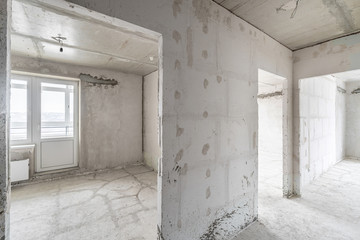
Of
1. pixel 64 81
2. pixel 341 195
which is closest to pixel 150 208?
pixel 341 195

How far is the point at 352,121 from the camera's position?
5543mm

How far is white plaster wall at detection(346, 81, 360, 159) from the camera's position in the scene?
5.41 metres

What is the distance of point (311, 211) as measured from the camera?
2.41m

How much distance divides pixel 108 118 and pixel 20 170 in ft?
6.56

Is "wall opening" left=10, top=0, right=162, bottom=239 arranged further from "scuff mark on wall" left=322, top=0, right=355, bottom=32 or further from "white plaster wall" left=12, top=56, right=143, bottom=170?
"scuff mark on wall" left=322, top=0, right=355, bottom=32

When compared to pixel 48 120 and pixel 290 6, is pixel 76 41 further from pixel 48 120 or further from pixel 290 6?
pixel 290 6

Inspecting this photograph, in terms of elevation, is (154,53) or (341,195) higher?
(154,53)

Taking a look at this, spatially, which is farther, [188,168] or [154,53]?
[154,53]

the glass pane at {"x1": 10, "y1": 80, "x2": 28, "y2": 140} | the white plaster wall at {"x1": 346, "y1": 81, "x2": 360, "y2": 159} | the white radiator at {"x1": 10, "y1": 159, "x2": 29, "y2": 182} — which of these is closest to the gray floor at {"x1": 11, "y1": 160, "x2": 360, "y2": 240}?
the white radiator at {"x1": 10, "y1": 159, "x2": 29, "y2": 182}

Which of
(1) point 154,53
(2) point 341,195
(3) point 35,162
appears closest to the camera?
(2) point 341,195

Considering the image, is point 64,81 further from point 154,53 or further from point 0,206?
point 0,206

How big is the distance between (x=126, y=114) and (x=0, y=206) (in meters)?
3.84

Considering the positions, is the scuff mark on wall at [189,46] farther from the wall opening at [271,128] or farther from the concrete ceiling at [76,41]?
the wall opening at [271,128]

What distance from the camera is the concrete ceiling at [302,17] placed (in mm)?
1714
